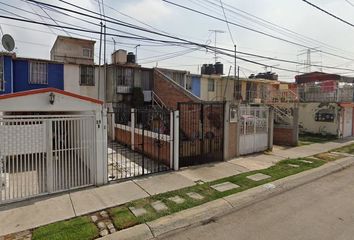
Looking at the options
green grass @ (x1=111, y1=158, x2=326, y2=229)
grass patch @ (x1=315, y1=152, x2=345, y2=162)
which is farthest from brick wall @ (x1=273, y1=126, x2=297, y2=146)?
green grass @ (x1=111, y1=158, x2=326, y2=229)

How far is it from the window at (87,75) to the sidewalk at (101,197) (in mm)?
11782

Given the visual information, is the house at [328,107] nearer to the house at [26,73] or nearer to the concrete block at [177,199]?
the concrete block at [177,199]

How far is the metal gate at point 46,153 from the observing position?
6.23 metres

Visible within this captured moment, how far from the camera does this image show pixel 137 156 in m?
11.7

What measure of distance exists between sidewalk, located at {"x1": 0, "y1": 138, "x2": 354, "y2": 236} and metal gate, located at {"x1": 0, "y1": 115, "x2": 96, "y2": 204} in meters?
0.49

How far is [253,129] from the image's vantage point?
1252 cm

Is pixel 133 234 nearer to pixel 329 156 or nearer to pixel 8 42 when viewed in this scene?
pixel 329 156

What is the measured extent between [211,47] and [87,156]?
7.45 metres

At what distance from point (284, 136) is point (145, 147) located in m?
8.88

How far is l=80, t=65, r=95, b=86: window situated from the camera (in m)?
17.8

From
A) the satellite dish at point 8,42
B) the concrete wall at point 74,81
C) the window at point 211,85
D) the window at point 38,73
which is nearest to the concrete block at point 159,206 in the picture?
the satellite dish at point 8,42

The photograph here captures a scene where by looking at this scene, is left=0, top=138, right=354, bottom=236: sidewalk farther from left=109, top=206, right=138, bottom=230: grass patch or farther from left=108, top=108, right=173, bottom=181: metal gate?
left=108, top=108, right=173, bottom=181: metal gate

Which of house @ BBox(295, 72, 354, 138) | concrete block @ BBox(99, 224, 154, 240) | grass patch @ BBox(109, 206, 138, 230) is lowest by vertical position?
concrete block @ BBox(99, 224, 154, 240)

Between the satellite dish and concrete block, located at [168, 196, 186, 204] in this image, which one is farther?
the satellite dish
